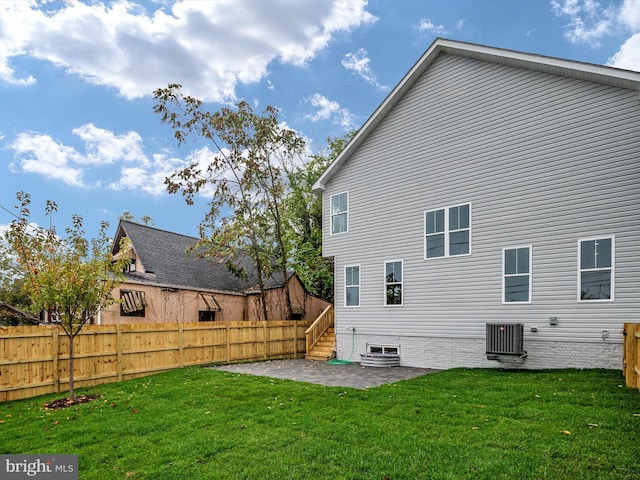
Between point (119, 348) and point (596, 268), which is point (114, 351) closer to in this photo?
point (119, 348)

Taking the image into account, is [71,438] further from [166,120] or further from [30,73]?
[166,120]

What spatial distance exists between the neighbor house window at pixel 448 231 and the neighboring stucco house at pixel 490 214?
0.11 feet

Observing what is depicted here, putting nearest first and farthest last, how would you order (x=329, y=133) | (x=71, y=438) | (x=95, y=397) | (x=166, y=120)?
1. (x=71, y=438)
2. (x=95, y=397)
3. (x=166, y=120)
4. (x=329, y=133)

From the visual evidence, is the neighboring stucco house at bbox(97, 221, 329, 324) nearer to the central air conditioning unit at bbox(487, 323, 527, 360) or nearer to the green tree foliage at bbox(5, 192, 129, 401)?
the green tree foliage at bbox(5, 192, 129, 401)

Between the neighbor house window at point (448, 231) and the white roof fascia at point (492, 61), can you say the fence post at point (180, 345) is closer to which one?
the white roof fascia at point (492, 61)

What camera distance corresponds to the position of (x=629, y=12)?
11062 millimetres

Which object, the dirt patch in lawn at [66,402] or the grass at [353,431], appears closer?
the grass at [353,431]

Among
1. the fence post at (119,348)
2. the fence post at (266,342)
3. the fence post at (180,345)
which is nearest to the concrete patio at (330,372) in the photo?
the fence post at (266,342)

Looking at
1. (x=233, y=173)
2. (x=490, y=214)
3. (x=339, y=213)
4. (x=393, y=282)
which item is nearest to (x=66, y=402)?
(x=393, y=282)

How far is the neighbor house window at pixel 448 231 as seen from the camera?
1219 cm

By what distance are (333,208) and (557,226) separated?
7.67 meters

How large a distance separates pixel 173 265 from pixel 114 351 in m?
10.2

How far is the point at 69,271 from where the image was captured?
893cm

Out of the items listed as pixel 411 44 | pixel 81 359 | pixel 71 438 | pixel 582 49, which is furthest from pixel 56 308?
pixel 582 49
